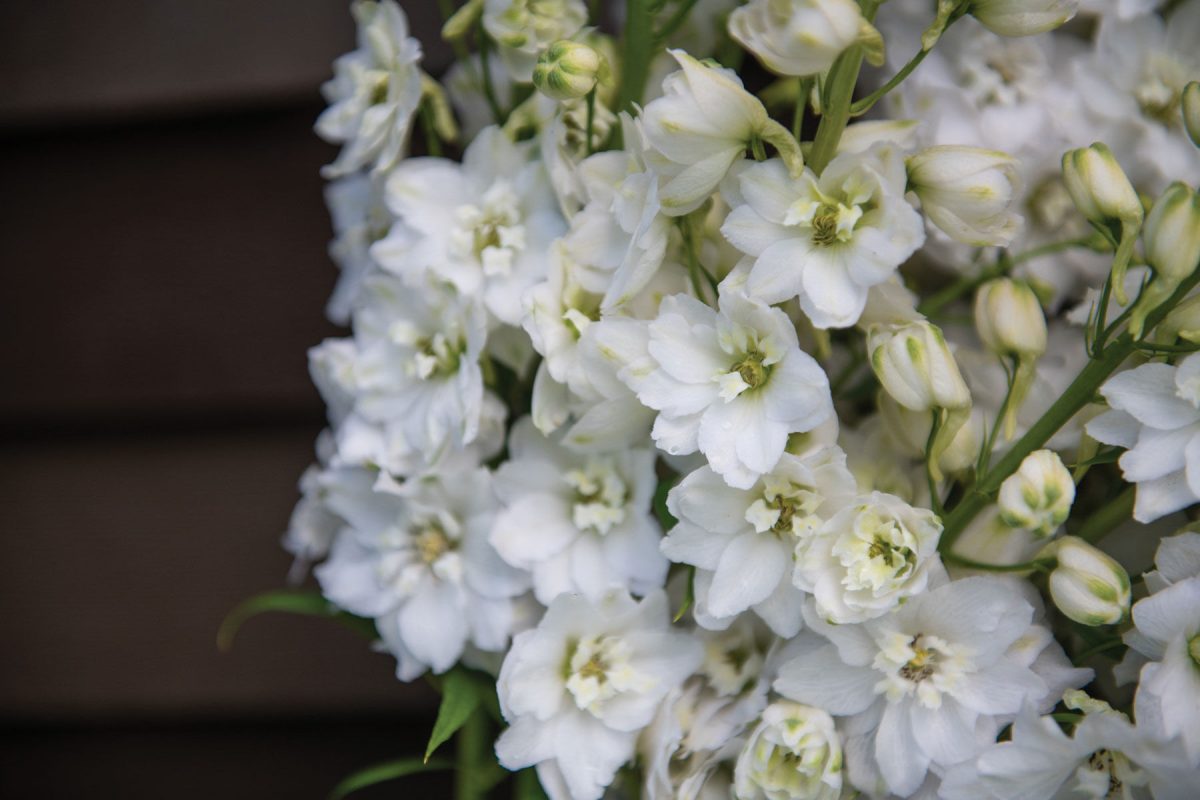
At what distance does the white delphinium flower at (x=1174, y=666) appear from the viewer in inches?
18.2

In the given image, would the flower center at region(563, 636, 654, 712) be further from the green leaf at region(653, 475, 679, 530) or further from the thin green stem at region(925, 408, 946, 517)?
the thin green stem at region(925, 408, 946, 517)

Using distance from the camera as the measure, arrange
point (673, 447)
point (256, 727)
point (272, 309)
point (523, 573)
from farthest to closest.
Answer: point (256, 727) → point (272, 309) → point (523, 573) → point (673, 447)

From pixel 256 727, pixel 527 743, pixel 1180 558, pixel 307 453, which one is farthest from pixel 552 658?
pixel 256 727

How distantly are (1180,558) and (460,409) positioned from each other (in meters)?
0.36

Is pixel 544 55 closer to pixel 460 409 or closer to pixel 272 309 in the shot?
pixel 460 409

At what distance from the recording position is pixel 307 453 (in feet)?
3.06

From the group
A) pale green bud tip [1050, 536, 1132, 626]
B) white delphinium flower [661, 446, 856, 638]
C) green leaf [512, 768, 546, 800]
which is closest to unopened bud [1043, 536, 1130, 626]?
pale green bud tip [1050, 536, 1132, 626]

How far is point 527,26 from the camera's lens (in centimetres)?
58

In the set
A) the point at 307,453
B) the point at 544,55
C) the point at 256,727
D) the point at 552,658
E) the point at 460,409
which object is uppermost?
the point at 544,55

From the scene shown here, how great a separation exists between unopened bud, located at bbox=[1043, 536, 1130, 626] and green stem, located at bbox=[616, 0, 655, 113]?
0.31 m

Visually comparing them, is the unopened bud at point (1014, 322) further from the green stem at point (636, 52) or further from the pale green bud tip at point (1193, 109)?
the green stem at point (636, 52)

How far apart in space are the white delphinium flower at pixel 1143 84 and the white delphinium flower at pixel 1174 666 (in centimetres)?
29

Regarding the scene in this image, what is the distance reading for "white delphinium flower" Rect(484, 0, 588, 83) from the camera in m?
0.58

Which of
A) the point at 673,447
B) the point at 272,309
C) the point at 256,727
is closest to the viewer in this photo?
the point at 673,447
